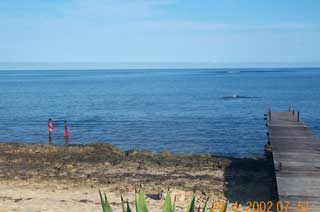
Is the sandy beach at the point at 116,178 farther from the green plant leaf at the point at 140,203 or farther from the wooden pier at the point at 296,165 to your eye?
the green plant leaf at the point at 140,203

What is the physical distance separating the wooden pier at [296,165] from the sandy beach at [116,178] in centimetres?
115

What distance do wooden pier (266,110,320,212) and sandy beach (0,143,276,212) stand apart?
115 centimetres

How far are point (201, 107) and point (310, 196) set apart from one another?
143 ft

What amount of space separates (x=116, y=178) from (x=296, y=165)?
6.67 meters

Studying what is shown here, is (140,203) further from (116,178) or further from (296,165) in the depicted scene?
(116,178)

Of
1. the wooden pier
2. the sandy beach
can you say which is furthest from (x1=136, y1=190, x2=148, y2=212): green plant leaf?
the sandy beach

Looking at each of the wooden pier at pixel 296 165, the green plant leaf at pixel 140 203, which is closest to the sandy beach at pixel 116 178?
the wooden pier at pixel 296 165

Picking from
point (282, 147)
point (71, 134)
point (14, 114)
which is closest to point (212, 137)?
point (71, 134)

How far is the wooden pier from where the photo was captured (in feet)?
35.8

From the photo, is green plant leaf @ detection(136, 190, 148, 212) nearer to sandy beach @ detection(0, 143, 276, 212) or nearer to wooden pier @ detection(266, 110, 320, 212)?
wooden pier @ detection(266, 110, 320, 212)

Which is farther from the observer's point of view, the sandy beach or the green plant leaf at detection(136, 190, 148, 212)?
the sandy beach

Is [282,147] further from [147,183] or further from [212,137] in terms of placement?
[212,137]

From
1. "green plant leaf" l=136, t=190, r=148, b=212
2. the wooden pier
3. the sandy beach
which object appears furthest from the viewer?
the sandy beach

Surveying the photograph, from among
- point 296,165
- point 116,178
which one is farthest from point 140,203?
point 116,178
